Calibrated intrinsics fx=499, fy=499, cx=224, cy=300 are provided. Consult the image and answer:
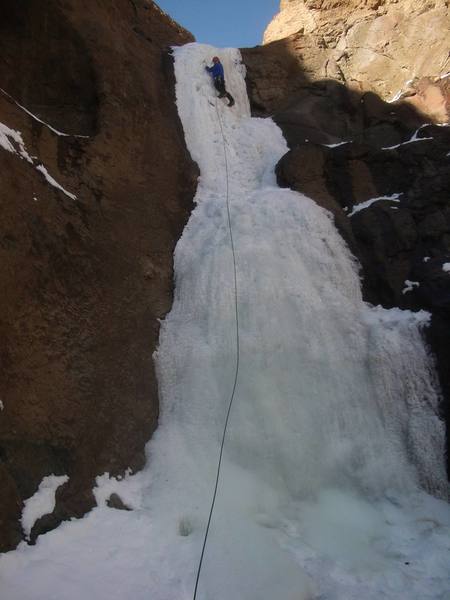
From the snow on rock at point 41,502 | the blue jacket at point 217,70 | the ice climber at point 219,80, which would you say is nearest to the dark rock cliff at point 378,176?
the ice climber at point 219,80

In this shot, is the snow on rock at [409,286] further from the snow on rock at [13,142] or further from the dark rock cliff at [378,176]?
the snow on rock at [13,142]

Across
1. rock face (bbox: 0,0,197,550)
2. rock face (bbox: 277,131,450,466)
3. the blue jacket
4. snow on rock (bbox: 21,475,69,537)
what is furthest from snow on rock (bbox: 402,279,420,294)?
the blue jacket

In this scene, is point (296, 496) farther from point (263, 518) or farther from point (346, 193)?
point (346, 193)

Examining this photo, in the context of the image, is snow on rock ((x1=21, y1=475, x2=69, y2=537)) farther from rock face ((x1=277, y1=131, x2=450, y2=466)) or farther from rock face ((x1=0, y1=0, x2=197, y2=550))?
rock face ((x1=277, y1=131, x2=450, y2=466))

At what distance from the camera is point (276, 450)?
258 inches

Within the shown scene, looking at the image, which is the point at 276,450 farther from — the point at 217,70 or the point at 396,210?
the point at 217,70

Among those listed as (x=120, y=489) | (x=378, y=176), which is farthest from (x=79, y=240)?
(x=378, y=176)

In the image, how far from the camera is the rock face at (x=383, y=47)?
1304 centimetres

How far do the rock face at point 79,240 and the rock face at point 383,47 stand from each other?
16.9ft

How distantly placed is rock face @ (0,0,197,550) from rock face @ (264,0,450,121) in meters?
5.14

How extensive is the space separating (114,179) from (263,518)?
20.0ft

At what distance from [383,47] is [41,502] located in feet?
47.4

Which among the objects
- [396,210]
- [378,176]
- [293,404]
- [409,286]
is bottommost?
Answer: [293,404]

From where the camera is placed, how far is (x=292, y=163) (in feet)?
32.9
